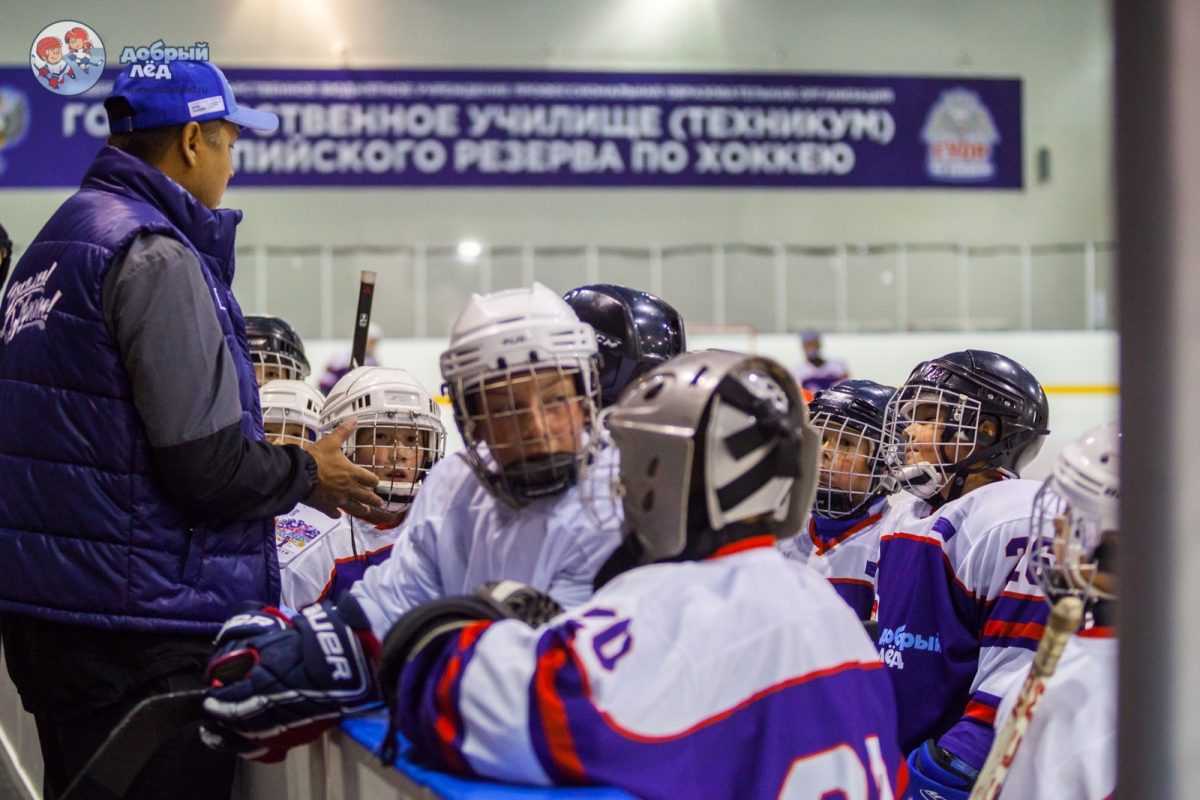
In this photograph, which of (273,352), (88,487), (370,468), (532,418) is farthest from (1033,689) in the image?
(273,352)

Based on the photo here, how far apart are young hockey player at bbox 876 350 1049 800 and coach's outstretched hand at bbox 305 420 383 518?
3.41 feet

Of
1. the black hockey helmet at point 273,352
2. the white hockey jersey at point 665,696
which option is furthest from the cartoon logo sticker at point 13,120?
the white hockey jersey at point 665,696

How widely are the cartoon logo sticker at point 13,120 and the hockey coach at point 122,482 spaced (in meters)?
6.05

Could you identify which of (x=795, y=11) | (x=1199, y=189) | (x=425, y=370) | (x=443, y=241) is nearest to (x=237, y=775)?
(x=1199, y=189)

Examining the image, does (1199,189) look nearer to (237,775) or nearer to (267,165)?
(237,775)

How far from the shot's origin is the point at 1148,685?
1.51 ft

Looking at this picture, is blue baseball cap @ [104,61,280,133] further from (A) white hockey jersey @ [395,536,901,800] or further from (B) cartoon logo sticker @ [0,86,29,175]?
(B) cartoon logo sticker @ [0,86,29,175]

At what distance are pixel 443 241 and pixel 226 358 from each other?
27.1 ft

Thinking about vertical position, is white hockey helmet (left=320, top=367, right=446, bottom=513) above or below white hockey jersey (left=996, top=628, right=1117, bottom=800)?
above

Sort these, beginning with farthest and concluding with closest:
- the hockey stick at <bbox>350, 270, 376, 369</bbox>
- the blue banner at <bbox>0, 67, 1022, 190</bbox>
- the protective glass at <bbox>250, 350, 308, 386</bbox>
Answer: the blue banner at <bbox>0, 67, 1022, 190</bbox> → the protective glass at <bbox>250, 350, 308, 386</bbox> → the hockey stick at <bbox>350, 270, 376, 369</bbox>

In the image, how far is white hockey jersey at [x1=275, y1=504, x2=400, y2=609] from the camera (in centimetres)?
235

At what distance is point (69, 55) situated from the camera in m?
2.61

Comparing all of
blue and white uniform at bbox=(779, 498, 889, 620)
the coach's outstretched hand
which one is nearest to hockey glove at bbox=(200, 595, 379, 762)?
the coach's outstretched hand

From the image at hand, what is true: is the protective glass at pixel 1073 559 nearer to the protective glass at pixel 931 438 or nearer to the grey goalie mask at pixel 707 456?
the grey goalie mask at pixel 707 456
